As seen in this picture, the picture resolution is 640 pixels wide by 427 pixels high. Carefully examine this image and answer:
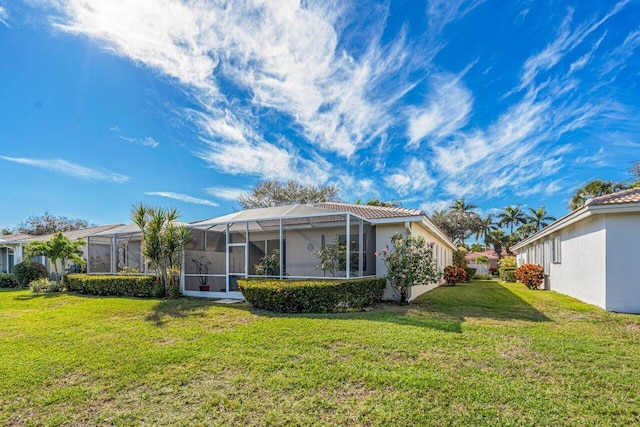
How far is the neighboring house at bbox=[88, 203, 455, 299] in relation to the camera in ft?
36.7

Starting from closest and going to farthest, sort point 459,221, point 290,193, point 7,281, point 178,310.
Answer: point 178,310
point 7,281
point 290,193
point 459,221

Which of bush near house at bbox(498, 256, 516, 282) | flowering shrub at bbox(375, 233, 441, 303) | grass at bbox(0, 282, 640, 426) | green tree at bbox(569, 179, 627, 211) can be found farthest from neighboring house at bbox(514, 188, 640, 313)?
green tree at bbox(569, 179, 627, 211)

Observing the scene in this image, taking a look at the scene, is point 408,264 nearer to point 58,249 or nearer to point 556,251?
point 556,251

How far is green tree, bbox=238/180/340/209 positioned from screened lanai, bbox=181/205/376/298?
16513mm

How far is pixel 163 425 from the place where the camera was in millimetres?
3336

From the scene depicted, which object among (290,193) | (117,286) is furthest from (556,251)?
(290,193)

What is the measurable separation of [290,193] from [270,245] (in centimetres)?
1770

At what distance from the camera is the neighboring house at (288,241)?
11.2 m

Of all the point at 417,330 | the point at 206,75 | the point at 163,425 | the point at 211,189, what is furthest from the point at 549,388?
the point at 211,189

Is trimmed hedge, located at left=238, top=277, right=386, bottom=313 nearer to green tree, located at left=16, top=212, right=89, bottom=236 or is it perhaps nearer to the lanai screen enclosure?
the lanai screen enclosure

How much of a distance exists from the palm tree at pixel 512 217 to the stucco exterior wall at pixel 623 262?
44002mm

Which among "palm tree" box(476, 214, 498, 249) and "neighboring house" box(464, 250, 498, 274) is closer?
"neighboring house" box(464, 250, 498, 274)

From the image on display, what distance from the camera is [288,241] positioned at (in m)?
13.3

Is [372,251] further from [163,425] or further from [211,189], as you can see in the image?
[211,189]
